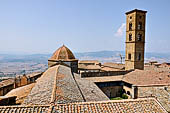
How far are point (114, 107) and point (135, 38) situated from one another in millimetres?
32133

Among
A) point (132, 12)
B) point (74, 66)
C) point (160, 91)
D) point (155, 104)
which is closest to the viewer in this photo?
point (155, 104)

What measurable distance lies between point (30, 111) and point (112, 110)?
318 centimetres

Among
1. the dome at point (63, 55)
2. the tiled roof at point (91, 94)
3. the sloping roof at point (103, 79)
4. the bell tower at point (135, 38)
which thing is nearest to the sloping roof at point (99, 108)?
the tiled roof at point (91, 94)

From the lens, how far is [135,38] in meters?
36.2

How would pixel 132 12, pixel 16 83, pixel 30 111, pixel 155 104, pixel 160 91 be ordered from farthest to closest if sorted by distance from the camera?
pixel 132 12 < pixel 16 83 < pixel 160 91 < pixel 155 104 < pixel 30 111

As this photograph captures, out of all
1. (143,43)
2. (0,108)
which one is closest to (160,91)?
(0,108)

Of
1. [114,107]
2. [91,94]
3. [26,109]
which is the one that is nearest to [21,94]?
[91,94]

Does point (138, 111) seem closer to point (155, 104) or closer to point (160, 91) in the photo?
point (155, 104)

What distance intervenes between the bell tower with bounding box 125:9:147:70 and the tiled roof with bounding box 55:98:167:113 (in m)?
30.7

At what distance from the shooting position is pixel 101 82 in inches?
1026

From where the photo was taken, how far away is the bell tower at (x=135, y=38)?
36.0 meters

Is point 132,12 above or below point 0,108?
above

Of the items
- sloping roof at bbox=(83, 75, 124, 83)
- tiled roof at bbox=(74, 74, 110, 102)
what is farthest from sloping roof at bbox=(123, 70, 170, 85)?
tiled roof at bbox=(74, 74, 110, 102)

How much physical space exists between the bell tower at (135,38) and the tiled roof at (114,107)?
30706mm
